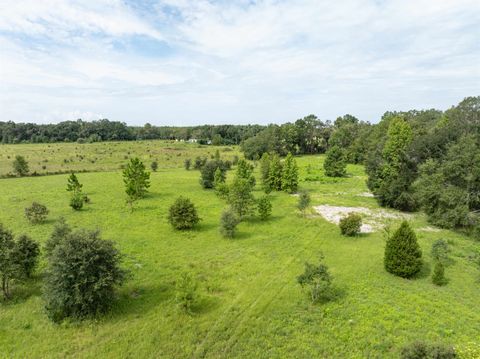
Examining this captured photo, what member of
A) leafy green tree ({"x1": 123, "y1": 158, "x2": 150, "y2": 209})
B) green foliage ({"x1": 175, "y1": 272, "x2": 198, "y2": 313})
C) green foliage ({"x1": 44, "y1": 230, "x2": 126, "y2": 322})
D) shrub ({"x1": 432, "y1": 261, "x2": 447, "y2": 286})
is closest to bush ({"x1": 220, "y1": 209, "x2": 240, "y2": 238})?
green foliage ({"x1": 175, "y1": 272, "x2": 198, "y2": 313})

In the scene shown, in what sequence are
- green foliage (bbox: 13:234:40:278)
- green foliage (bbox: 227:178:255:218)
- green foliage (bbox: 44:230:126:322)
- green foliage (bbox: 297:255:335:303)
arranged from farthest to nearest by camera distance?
green foliage (bbox: 227:178:255:218), green foliage (bbox: 13:234:40:278), green foliage (bbox: 297:255:335:303), green foliage (bbox: 44:230:126:322)

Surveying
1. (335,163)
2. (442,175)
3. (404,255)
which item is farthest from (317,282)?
(335,163)

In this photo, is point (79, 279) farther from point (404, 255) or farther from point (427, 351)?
point (404, 255)

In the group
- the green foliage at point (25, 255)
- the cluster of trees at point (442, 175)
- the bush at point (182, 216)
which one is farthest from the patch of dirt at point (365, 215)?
the green foliage at point (25, 255)

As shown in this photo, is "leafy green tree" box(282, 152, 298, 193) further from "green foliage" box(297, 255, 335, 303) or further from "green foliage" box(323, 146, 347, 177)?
"green foliage" box(297, 255, 335, 303)

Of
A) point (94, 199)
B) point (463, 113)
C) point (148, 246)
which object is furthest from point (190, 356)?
point (463, 113)
